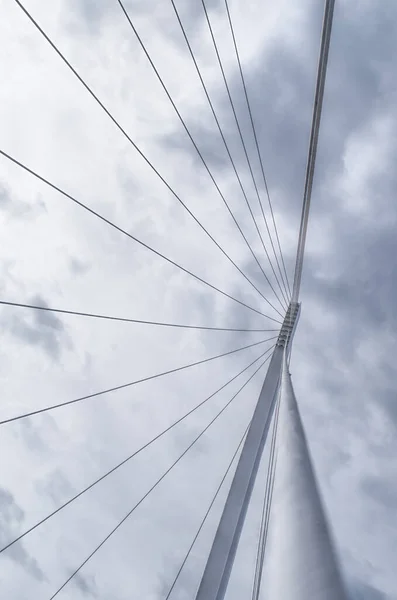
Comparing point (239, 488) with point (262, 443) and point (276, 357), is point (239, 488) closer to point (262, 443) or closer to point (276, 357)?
point (262, 443)

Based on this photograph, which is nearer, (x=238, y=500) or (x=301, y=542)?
(x=301, y=542)

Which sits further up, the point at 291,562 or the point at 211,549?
the point at 291,562

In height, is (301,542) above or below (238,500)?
above

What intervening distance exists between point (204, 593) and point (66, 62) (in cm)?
1316

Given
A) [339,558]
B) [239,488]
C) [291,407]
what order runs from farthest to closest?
[239,488] → [291,407] → [339,558]

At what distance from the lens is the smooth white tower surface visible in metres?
2.72

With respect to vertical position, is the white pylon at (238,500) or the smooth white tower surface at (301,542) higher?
the smooth white tower surface at (301,542)

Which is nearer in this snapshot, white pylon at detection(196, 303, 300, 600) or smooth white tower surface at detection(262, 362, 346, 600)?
smooth white tower surface at detection(262, 362, 346, 600)

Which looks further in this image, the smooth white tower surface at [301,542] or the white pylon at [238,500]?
the white pylon at [238,500]

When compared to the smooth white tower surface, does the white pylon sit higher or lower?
lower

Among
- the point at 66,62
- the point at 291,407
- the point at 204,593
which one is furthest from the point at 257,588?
the point at 66,62

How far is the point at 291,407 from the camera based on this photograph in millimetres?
7988

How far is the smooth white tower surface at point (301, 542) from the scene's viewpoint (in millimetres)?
2717

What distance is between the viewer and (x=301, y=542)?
10.6ft
